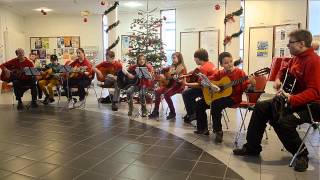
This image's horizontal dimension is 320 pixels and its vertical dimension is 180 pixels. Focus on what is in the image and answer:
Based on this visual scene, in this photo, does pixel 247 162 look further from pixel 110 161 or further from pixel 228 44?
pixel 228 44

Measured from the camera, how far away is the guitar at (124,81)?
5.81 metres

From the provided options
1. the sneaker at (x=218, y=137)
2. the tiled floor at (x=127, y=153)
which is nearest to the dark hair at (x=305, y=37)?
the tiled floor at (x=127, y=153)

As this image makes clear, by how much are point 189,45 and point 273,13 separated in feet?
9.45

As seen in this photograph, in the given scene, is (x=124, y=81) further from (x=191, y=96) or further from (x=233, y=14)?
(x=233, y=14)

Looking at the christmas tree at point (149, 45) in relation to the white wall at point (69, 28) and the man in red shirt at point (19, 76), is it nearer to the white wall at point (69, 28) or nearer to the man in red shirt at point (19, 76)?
the man in red shirt at point (19, 76)

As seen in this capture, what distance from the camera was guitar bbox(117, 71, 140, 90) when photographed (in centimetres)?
581

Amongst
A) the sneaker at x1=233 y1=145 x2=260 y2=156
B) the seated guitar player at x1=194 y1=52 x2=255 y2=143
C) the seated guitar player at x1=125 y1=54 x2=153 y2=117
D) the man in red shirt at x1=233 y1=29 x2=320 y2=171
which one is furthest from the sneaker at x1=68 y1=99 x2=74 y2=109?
the man in red shirt at x1=233 y1=29 x2=320 y2=171

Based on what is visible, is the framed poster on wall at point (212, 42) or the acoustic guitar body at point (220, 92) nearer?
the acoustic guitar body at point (220, 92)

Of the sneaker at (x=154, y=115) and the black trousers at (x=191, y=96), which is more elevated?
the black trousers at (x=191, y=96)

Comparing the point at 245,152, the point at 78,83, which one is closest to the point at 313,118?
the point at 245,152

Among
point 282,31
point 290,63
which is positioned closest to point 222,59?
point 290,63

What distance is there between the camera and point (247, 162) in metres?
3.22

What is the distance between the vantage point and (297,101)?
290 centimetres

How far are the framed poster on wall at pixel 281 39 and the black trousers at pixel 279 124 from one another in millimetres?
5232
